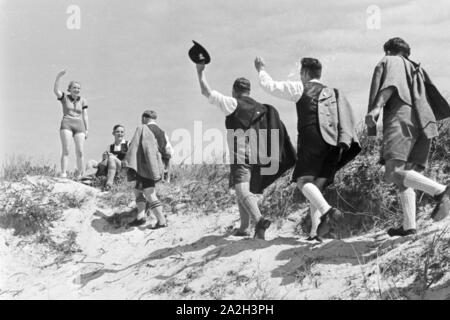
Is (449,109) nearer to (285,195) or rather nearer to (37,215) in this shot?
(285,195)

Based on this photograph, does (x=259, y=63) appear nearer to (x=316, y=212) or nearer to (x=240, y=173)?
(x=240, y=173)

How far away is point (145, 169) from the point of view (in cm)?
815

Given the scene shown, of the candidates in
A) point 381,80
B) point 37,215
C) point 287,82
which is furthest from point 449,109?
point 37,215

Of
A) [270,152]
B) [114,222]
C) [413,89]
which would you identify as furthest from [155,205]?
[413,89]

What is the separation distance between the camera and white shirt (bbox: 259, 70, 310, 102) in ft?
20.3

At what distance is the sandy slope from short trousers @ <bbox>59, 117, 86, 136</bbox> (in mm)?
955

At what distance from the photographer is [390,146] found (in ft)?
18.8

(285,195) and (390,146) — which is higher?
(390,146)

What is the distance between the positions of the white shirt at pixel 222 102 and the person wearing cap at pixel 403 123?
1533 mm

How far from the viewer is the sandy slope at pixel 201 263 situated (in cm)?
550

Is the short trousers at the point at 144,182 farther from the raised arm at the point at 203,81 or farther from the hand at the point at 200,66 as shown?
the hand at the point at 200,66

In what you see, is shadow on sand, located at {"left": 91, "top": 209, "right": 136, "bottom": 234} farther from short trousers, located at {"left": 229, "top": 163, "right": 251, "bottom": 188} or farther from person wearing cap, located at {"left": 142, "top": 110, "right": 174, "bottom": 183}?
short trousers, located at {"left": 229, "top": 163, "right": 251, "bottom": 188}
